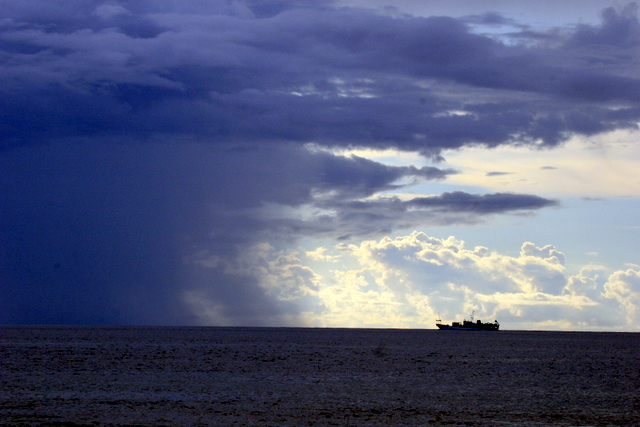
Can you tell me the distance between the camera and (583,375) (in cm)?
8600

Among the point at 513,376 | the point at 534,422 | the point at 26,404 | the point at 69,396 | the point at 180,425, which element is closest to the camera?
the point at 180,425

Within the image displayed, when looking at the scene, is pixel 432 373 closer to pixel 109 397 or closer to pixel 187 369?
pixel 187 369

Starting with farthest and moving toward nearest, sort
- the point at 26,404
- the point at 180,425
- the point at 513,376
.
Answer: the point at 513,376
the point at 26,404
the point at 180,425

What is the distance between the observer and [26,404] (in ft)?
150

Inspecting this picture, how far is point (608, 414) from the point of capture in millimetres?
46656

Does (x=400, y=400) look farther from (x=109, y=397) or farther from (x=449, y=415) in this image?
(x=109, y=397)

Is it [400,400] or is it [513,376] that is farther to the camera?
[513,376]

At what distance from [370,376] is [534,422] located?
3514 centimetres

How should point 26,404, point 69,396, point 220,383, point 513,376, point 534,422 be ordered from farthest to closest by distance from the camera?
1. point 513,376
2. point 220,383
3. point 69,396
4. point 26,404
5. point 534,422

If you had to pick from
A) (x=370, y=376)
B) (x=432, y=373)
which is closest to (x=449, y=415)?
(x=370, y=376)

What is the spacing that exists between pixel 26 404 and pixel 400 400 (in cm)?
2642

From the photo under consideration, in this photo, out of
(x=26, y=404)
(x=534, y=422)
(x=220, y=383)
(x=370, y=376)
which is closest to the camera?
(x=534, y=422)

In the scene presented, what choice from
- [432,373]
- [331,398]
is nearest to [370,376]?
[432,373]

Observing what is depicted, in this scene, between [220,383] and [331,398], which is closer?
[331,398]
